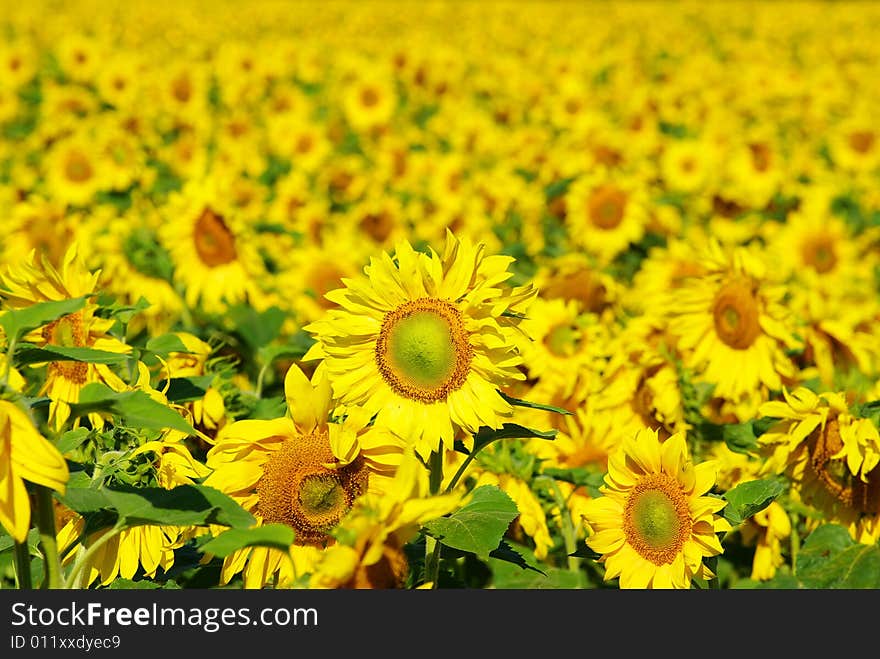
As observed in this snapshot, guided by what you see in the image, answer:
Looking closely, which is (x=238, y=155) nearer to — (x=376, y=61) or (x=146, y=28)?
(x=376, y=61)

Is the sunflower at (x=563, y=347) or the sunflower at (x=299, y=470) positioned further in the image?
the sunflower at (x=563, y=347)

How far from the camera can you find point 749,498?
7.79ft

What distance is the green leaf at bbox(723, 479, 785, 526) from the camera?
7.50 ft

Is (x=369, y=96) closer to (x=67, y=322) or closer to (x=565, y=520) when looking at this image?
(x=565, y=520)

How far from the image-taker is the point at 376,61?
11195 millimetres

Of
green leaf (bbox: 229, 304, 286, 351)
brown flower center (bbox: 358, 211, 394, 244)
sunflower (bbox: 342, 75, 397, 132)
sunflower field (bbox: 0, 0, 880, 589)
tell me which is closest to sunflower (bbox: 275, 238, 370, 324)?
sunflower field (bbox: 0, 0, 880, 589)

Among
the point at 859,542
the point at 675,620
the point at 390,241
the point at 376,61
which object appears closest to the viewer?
the point at 675,620

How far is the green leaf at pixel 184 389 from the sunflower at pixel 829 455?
4.80ft

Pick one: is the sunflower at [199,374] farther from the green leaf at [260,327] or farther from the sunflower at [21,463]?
the sunflower at [21,463]

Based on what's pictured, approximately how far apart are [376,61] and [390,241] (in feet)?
17.4

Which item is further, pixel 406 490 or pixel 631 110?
pixel 631 110

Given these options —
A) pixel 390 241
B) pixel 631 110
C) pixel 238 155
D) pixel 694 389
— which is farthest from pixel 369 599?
pixel 631 110

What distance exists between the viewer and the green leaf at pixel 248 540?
1759 mm

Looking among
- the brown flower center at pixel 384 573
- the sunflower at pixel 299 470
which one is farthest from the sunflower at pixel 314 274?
the brown flower center at pixel 384 573
